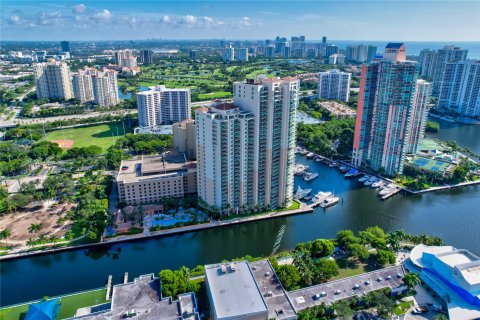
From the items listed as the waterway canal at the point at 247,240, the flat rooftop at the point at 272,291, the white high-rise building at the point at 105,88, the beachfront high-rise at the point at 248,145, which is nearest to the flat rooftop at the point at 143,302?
the flat rooftop at the point at 272,291

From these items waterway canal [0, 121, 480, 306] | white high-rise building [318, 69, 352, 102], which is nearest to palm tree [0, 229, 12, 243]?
waterway canal [0, 121, 480, 306]

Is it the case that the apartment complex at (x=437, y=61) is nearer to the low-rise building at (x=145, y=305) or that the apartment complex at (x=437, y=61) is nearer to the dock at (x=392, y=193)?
the dock at (x=392, y=193)

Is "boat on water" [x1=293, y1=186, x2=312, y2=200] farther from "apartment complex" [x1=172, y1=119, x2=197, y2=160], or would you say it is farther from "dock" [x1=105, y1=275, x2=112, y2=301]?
"dock" [x1=105, y1=275, x2=112, y2=301]

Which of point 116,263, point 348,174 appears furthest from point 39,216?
point 348,174

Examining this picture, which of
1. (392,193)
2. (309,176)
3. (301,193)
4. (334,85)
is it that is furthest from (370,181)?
(334,85)

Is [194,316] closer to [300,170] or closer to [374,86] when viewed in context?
[300,170]

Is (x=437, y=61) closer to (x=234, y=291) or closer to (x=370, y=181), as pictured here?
(x=370, y=181)
